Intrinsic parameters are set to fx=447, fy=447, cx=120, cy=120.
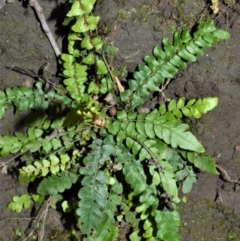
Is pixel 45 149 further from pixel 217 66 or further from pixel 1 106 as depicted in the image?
pixel 217 66

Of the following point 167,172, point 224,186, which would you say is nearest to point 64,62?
point 167,172

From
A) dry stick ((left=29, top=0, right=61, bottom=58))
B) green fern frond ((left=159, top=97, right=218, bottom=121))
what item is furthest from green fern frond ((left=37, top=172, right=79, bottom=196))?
dry stick ((left=29, top=0, right=61, bottom=58))

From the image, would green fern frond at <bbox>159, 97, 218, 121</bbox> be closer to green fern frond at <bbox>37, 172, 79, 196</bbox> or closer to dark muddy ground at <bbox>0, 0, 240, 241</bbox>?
dark muddy ground at <bbox>0, 0, 240, 241</bbox>

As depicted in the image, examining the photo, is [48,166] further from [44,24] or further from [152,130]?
[44,24]

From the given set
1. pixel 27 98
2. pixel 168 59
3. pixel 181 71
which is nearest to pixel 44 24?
pixel 27 98

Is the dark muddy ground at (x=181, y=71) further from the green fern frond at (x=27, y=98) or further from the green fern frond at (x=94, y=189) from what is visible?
the green fern frond at (x=94, y=189)
